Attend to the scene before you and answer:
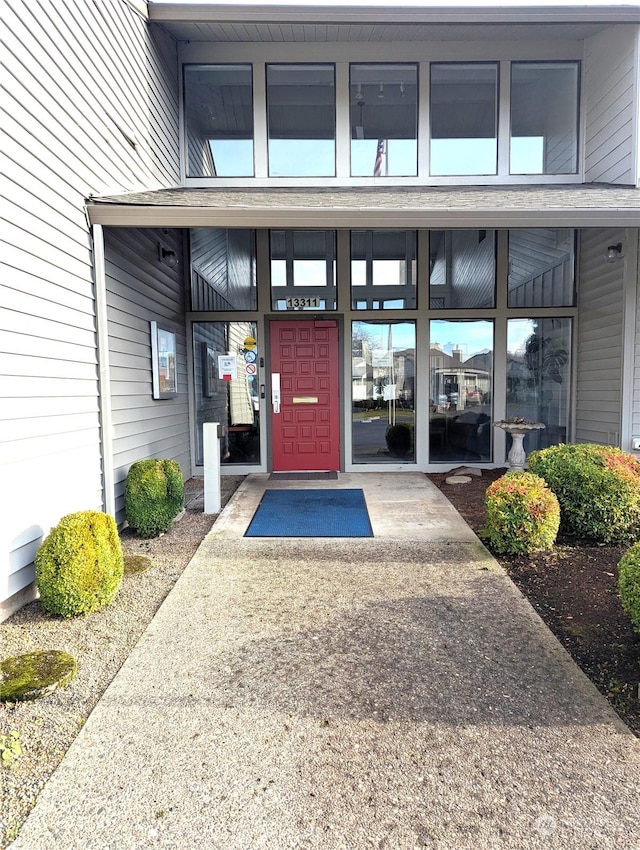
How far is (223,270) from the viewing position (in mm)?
6566

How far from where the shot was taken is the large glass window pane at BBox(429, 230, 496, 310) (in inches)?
256

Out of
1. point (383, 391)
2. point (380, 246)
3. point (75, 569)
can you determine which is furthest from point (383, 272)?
point (75, 569)

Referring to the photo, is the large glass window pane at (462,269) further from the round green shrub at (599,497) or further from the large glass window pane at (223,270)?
the round green shrub at (599,497)

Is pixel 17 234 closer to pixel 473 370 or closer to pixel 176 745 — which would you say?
pixel 176 745

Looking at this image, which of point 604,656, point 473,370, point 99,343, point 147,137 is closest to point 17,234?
point 99,343

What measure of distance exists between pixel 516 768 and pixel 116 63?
5.86 m

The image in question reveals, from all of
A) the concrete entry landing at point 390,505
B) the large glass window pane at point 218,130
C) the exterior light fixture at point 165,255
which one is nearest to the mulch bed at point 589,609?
the concrete entry landing at point 390,505

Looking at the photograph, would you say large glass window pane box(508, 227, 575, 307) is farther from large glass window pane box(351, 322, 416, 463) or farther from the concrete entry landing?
the concrete entry landing

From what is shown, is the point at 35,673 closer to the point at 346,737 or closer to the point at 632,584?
the point at 346,737

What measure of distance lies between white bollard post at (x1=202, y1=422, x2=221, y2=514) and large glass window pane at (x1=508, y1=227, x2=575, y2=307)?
14.8 ft

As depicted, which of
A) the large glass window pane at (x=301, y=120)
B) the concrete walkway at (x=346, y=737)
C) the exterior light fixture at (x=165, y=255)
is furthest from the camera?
the large glass window pane at (x=301, y=120)

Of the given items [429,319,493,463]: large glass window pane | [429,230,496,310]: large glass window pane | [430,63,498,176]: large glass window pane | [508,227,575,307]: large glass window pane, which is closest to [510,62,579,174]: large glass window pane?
[430,63,498,176]: large glass window pane

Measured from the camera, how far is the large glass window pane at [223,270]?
257 inches

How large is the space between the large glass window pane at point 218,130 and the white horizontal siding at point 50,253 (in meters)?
1.98
